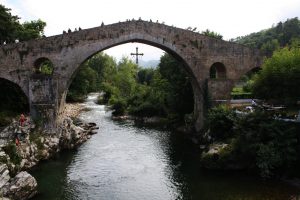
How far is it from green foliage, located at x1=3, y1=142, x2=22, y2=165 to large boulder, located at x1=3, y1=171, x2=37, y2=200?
2.59 metres

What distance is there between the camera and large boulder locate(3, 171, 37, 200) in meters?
18.1

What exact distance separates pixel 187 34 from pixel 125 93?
30054 millimetres

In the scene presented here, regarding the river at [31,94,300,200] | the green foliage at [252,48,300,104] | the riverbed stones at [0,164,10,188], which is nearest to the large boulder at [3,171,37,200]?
the riverbed stones at [0,164,10,188]

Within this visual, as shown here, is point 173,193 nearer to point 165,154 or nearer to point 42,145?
point 165,154

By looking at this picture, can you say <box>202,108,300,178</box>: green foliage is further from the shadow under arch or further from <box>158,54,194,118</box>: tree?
the shadow under arch

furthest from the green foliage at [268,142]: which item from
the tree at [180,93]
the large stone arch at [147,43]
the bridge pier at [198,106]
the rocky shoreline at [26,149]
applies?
the tree at [180,93]

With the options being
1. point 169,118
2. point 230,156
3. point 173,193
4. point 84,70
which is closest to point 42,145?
point 173,193

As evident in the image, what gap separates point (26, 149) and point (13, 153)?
203cm

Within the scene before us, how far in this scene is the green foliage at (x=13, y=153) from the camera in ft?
70.8

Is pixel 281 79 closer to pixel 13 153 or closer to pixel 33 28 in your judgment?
pixel 13 153

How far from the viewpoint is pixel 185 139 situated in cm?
3269

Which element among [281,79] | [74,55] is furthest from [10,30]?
[281,79]

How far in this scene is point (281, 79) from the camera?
2373cm

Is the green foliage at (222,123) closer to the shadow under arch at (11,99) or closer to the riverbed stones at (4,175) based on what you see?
the riverbed stones at (4,175)
